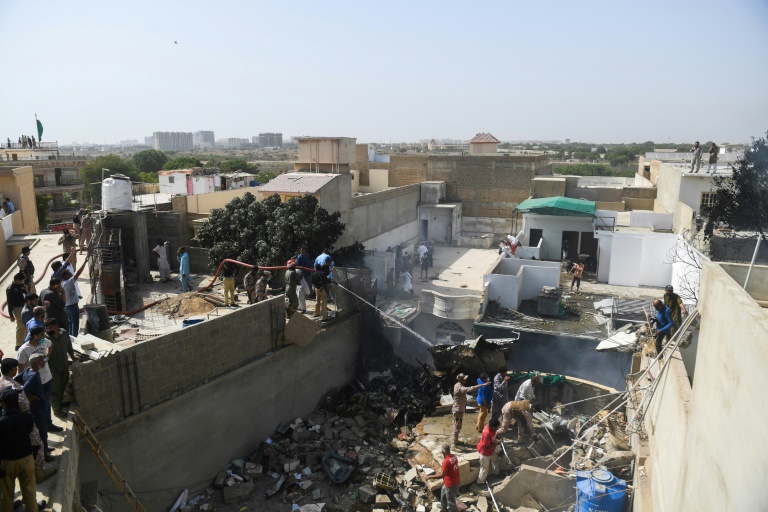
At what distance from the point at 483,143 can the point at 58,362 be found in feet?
115

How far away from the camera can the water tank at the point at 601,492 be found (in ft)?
26.3

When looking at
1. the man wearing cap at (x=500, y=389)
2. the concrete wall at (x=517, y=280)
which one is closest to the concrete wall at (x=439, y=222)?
the concrete wall at (x=517, y=280)

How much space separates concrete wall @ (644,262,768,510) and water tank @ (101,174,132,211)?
14926 millimetres

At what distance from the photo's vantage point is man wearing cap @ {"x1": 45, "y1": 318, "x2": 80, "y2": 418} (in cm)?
715

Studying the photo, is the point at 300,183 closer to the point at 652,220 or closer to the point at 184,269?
the point at 184,269

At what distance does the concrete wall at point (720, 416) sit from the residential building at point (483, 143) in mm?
33510

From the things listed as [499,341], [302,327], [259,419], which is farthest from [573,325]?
[259,419]

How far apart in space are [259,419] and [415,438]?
3.39 m

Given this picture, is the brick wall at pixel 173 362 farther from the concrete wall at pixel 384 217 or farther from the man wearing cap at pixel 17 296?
the concrete wall at pixel 384 217

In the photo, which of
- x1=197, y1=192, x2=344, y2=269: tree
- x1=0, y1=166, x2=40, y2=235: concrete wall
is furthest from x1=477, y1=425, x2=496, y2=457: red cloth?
x1=0, y1=166, x2=40, y2=235: concrete wall

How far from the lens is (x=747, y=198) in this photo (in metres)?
16.9

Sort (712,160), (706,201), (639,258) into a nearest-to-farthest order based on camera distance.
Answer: (639,258) → (706,201) → (712,160)

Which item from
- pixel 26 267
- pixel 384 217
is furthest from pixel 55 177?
pixel 26 267

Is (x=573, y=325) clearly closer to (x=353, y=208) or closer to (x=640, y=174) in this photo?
(x=353, y=208)
